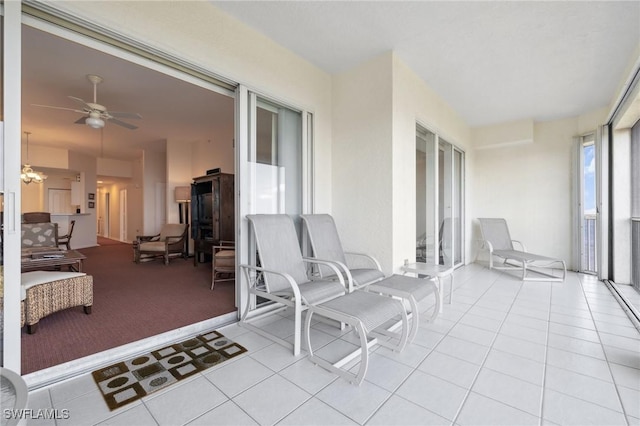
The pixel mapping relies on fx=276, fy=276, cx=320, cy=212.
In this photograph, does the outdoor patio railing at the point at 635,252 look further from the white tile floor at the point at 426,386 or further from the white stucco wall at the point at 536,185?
the white tile floor at the point at 426,386

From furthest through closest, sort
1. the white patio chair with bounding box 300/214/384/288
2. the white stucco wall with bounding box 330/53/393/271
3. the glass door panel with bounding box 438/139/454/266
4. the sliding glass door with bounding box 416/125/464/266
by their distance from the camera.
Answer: the glass door panel with bounding box 438/139/454/266 < the sliding glass door with bounding box 416/125/464/266 < the white stucco wall with bounding box 330/53/393/271 < the white patio chair with bounding box 300/214/384/288

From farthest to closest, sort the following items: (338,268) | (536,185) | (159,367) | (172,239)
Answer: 1. (172,239)
2. (536,185)
3. (338,268)
4. (159,367)

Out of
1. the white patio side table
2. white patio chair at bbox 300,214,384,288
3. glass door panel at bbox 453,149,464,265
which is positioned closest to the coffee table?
white patio chair at bbox 300,214,384,288

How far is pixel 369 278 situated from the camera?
9.25 feet

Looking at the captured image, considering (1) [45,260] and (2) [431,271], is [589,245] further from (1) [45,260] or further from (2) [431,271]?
(1) [45,260]

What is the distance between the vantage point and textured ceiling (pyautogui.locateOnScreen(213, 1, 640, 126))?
248cm

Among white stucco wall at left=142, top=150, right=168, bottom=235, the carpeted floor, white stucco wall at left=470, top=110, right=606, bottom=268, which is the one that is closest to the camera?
the carpeted floor

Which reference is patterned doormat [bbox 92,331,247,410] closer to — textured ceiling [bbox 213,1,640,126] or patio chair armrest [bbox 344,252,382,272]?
patio chair armrest [bbox 344,252,382,272]

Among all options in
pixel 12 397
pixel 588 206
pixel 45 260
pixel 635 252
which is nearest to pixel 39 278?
pixel 45 260

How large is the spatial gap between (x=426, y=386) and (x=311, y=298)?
3.12 feet

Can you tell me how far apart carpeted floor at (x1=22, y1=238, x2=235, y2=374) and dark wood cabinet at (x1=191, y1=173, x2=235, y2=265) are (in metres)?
0.73

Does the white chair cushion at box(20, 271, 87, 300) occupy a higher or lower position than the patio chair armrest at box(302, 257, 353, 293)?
lower

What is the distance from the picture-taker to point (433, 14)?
256cm

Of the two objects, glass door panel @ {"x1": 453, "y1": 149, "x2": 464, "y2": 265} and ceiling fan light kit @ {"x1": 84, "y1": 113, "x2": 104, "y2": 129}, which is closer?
ceiling fan light kit @ {"x1": 84, "y1": 113, "x2": 104, "y2": 129}
